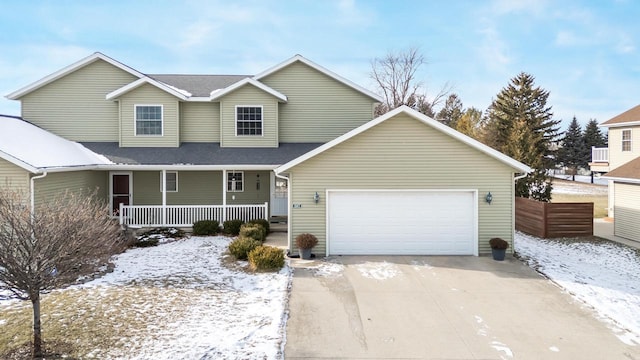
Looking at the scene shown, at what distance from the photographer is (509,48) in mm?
21281

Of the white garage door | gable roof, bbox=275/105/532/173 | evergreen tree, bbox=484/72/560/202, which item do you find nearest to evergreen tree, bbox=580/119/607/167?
evergreen tree, bbox=484/72/560/202

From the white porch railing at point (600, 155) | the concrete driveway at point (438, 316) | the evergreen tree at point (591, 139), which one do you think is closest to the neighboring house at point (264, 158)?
the concrete driveway at point (438, 316)

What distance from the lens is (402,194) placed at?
12.6 metres

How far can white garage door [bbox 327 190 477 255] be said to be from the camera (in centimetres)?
1255

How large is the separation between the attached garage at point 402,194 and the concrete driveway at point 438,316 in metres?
1.31

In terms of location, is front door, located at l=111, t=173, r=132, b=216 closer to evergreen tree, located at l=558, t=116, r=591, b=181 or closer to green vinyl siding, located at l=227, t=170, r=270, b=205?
green vinyl siding, located at l=227, t=170, r=270, b=205

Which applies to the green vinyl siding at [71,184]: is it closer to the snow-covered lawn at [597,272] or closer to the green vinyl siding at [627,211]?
the snow-covered lawn at [597,272]

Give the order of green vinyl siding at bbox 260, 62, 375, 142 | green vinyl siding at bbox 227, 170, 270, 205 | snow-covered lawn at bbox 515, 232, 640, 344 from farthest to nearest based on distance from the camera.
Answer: green vinyl siding at bbox 260, 62, 375, 142, green vinyl siding at bbox 227, 170, 270, 205, snow-covered lawn at bbox 515, 232, 640, 344

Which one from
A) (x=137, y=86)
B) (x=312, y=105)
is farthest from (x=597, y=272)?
(x=137, y=86)

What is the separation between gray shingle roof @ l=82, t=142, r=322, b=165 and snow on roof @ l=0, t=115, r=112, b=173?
684 millimetres

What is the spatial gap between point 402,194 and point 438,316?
5.32 metres

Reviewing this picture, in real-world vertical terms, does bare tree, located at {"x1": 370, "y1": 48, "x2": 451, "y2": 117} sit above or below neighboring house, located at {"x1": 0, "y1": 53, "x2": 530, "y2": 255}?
above

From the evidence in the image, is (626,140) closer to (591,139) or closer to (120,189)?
(120,189)

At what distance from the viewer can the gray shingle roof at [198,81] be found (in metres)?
18.6
